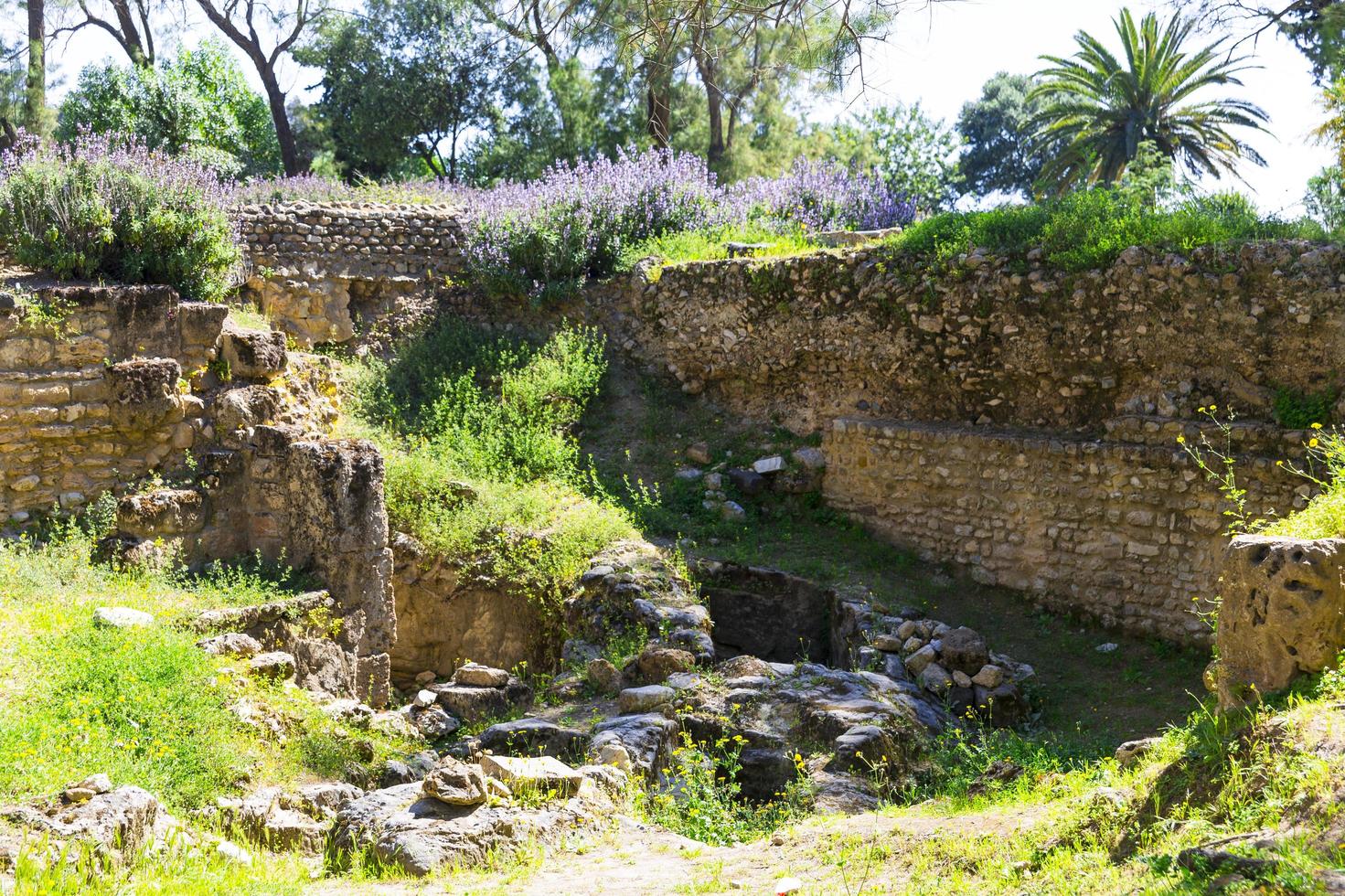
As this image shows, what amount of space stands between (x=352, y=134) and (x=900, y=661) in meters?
17.6

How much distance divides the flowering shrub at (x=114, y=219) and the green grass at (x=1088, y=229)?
6236 millimetres

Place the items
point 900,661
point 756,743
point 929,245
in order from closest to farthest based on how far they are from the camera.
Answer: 1. point 756,743
2. point 900,661
3. point 929,245

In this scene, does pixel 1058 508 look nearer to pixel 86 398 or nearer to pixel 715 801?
pixel 715 801

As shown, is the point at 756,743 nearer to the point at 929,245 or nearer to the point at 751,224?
the point at 929,245

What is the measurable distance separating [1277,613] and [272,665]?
18.5 feet

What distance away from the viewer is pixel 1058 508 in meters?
9.43

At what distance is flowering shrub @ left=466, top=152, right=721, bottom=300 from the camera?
13.4m

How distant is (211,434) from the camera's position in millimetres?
9477

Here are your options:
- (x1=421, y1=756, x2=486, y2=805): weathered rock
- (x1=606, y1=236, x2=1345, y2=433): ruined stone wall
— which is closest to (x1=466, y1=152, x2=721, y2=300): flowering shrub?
(x1=606, y1=236, x2=1345, y2=433): ruined stone wall

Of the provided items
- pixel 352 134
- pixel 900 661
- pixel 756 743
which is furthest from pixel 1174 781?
pixel 352 134

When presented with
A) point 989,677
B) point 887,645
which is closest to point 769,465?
point 887,645

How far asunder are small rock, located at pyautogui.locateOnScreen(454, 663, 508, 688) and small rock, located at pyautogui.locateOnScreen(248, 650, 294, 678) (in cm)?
120

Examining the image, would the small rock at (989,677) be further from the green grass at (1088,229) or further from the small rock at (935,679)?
the green grass at (1088,229)

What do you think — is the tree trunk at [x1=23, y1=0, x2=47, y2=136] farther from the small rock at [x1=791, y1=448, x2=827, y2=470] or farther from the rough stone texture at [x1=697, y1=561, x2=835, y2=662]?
the rough stone texture at [x1=697, y1=561, x2=835, y2=662]
